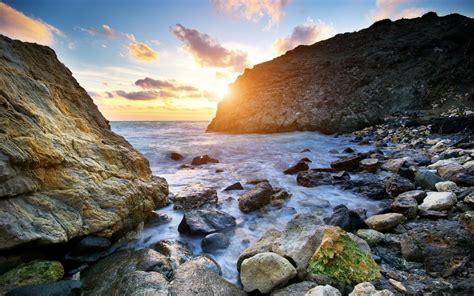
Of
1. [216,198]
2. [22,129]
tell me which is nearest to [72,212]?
[22,129]

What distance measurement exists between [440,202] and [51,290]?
5.12 m

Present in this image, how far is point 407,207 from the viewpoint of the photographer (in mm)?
3803

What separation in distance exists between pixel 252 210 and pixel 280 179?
104 inches

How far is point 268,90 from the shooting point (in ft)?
91.8

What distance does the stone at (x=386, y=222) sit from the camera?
354cm

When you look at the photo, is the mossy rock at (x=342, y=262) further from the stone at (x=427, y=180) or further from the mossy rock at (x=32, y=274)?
the stone at (x=427, y=180)

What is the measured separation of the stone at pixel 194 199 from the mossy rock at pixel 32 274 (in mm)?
→ 2647

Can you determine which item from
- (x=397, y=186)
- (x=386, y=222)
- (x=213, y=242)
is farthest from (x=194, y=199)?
(x=397, y=186)

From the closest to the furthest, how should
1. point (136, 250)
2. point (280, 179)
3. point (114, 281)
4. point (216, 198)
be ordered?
point (114, 281) < point (136, 250) < point (216, 198) < point (280, 179)

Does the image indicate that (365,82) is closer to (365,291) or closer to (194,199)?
(194,199)

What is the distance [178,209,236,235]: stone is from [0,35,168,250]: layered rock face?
75cm

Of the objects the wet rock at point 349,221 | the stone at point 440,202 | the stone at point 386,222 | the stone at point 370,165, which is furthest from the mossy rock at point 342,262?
the stone at point 370,165

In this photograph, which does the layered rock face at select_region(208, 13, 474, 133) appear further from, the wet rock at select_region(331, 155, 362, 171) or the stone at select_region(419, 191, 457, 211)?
the stone at select_region(419, 191, 457, 211)

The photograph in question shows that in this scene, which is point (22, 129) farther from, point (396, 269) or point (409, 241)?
point (409, 241)
